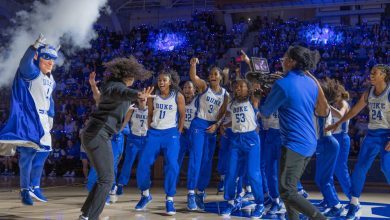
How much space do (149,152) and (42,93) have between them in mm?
1860

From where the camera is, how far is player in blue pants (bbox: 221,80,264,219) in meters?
6.09

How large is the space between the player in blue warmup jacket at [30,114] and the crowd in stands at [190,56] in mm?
6497

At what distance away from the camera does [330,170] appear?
20.6 feet

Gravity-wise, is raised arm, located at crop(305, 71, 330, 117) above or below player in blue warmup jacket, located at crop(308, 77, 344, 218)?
above

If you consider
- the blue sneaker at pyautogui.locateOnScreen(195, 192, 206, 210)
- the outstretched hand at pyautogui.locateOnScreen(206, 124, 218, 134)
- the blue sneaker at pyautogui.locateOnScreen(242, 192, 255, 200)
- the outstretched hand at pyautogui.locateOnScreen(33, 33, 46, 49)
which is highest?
the outstretched hand at pyautogui.locateOnScreen(33, 33, 46, 49)

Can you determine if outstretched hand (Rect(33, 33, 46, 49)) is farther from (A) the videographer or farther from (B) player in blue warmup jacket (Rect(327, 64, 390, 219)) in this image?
(B) player in blue warmup jacket (Rect(327, 64, 390, 219))

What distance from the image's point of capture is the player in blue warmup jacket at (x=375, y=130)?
19.4ft

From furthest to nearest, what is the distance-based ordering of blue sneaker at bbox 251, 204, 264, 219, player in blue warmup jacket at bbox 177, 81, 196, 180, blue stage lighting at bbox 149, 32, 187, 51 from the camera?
blue stage lighting at bbox 149, 32, 187, 51 → player in blue warmup jacket at bbox 177, 81, 196, 180 → blue sneaker at bbox 251, 204, 264, 219

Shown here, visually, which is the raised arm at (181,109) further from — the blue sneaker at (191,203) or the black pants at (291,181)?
the black pants at (291,181)

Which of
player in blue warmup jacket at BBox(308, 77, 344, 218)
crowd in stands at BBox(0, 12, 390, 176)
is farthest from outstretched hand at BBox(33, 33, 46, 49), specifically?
crowd in stands at BBox(0, 12, 390, 176)

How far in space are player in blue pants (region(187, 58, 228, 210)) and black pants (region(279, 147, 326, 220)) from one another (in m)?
2.40

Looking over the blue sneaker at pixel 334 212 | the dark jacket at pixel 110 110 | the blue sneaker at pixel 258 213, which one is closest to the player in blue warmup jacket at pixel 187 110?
the blue sneaker at pixel 258 213

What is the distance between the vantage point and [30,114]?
6715mm

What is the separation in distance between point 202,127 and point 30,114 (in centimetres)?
237
